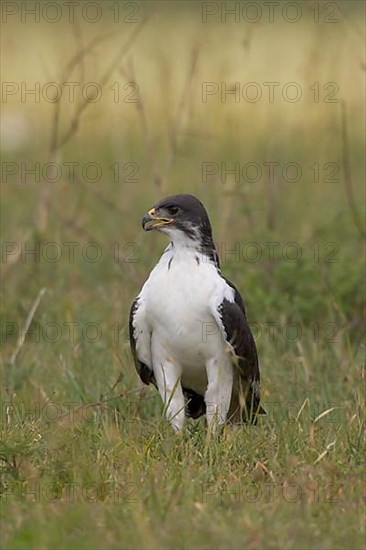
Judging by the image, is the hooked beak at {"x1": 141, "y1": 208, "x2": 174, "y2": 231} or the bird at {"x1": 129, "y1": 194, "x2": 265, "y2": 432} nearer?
the bird at {"x1": 129, "y1": 194, "x2": 265, "y2": 432}

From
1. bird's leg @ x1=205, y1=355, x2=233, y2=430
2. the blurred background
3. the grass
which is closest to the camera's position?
the grass

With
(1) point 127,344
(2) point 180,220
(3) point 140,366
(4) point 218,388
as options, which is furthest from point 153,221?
(1) point 127,344

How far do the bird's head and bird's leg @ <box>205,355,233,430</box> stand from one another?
22.3 inches

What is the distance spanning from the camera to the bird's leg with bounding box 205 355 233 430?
619 cm

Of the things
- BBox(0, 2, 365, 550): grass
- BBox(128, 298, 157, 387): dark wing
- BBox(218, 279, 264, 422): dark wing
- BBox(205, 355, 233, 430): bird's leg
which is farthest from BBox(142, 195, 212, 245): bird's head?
BBox(0, 2, 365, 550): grass

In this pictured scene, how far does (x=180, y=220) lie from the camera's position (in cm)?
627

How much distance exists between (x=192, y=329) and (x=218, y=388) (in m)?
0.35

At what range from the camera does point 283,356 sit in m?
7.54

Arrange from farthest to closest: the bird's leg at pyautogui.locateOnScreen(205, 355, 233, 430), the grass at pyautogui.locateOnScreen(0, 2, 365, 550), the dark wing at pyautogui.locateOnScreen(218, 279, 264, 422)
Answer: the bird's leg at pyautogui.locateOnScreen(205, 355, 233, 430) → the dark wing at pyautogui.locateOnScreen(218, 279, 264, 422) → the grass at pyautogui.locateOnScreen(0, 2, 365, 550)

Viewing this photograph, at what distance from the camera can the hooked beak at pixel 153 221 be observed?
6.26 metres

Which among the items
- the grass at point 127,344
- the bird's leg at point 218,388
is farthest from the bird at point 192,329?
the grass at point 127,344

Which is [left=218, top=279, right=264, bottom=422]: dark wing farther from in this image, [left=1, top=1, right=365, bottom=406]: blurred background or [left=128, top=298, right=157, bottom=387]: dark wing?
[left=1, top=1, right=365, bottom=406]: blurred background

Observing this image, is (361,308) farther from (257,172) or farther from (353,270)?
(257,172)

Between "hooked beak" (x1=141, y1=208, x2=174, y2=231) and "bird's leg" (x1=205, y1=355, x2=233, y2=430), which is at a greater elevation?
"hooked beak" (x1=141, y1=208, x2=174, y2=231)
